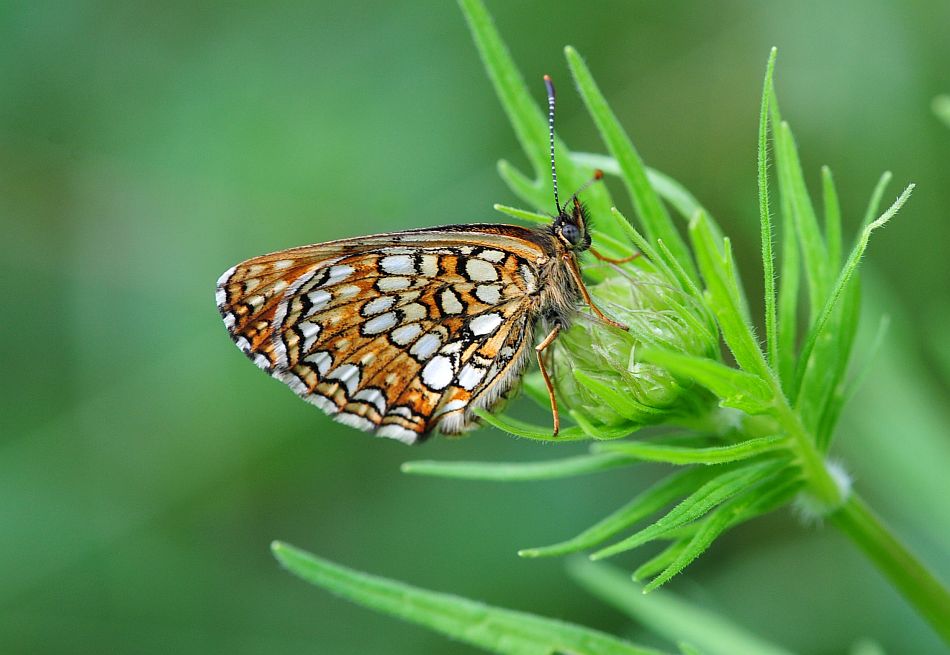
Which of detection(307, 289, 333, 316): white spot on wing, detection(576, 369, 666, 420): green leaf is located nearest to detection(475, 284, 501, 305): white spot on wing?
detection(307, 289, 333, 316): white spot on wing

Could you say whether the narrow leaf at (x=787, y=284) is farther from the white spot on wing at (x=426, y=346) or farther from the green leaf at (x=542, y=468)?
the white spot on wing at (x=426, y=346)

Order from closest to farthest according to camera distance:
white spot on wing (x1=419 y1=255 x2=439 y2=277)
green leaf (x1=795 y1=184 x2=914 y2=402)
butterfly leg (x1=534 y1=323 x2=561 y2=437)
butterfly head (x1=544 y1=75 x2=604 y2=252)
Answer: green leaf (x1=795 y1=184 x2=914 y2=402) → butterfly leg (x1=534 y1=323 x2=561 y2=437) → butterfly head (x1=544 y1=75 x2=604 y2=252) → white spot on wing (x1=419 y1=255 x2=439 y2=277)

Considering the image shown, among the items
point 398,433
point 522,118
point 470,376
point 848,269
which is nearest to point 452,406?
point 470,376

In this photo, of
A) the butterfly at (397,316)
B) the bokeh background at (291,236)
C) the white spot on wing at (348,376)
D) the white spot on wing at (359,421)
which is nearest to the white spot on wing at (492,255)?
the butterfly at (397,316)

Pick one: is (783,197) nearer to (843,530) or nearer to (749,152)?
(843,530)

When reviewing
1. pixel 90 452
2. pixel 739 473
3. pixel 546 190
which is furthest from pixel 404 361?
pixel 90 452

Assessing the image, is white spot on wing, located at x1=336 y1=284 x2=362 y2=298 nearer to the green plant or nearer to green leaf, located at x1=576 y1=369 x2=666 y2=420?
the green plant
